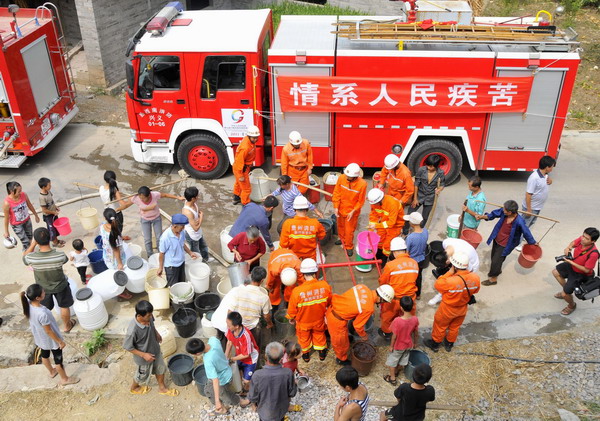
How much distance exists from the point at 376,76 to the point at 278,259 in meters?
4.31

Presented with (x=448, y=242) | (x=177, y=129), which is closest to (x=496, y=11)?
(x=177, y=129)

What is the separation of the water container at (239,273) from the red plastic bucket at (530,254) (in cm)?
403

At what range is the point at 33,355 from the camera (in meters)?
7.09

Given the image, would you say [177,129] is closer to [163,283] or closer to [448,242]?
[163,283]

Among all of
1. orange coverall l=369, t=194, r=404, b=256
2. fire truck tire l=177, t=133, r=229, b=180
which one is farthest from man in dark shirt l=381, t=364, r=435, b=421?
fire truck tire l=177, t=133, r=229, b=180

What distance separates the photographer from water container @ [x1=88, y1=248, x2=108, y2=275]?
809 cm

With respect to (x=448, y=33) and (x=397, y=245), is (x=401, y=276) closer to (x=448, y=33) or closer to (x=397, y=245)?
(x=397, y=245)

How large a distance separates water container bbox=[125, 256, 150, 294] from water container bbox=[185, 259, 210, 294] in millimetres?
656

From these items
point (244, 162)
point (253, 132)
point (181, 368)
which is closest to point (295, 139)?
point (253, 132)

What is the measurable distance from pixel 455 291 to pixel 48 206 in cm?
605

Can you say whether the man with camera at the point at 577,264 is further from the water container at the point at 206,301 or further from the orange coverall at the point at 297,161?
the water container at the point at 206,301

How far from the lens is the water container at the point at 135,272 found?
7.68 metres

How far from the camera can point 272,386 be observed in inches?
206

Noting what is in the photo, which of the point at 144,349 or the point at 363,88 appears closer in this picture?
the point at 144,349
